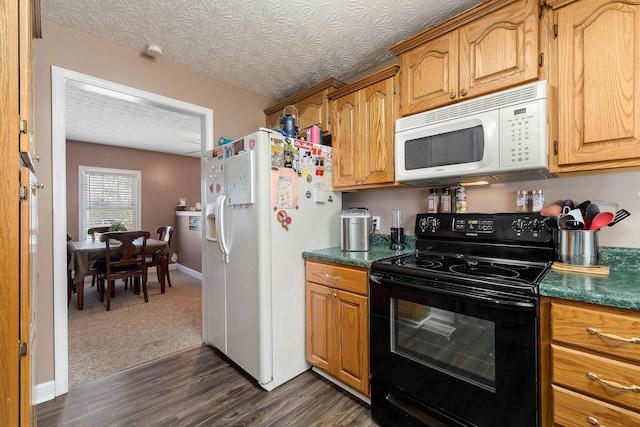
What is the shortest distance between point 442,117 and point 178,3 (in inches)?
68.0

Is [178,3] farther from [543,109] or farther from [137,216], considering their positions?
[137,216]

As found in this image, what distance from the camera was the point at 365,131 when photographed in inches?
82.7

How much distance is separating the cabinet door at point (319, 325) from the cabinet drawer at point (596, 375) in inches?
46.8

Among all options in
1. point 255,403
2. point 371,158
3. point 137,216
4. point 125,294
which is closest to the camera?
point 255,403

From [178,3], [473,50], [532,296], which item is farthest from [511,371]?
[178,3]

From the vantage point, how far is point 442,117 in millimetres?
1680

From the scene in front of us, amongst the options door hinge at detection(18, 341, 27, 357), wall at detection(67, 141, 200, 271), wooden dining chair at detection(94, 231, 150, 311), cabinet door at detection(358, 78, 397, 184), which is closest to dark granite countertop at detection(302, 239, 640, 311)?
cabinet door at detection(358, 78, 397, 184)

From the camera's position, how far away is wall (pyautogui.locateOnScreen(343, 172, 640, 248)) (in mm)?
1421

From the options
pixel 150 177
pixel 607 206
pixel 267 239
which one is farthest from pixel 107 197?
pixel 607 206

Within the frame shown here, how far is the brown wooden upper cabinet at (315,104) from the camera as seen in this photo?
7.79 feet

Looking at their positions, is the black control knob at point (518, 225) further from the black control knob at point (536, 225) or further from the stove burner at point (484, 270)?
the stove burner at point (484, 270)

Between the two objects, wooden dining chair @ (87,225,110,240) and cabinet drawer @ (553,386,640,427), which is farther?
wooden dining chair @ (87,225,110,240)

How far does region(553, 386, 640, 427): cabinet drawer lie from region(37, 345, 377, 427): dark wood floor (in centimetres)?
96

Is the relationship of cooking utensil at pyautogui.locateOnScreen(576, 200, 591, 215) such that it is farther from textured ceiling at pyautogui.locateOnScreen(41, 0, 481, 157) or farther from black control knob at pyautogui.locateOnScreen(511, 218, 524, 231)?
textured ceiling at pyautogui.locateOnScreen(41, 0, 481, 157)
